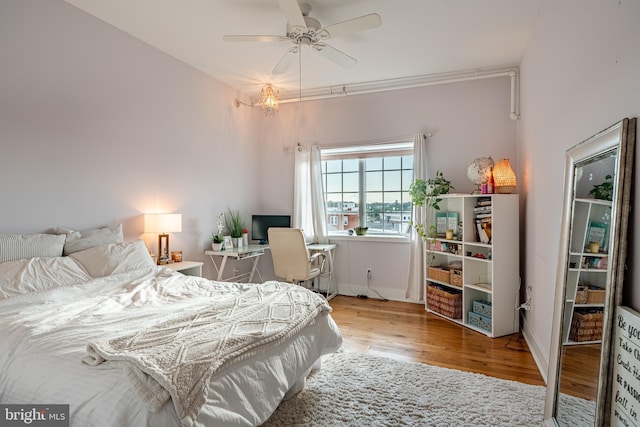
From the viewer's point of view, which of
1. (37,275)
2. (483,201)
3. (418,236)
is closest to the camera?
(37,275)

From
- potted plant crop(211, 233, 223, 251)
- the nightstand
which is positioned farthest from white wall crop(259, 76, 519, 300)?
the nightstand

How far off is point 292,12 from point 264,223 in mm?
2872

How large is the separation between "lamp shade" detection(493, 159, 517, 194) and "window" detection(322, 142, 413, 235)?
1.20 metres

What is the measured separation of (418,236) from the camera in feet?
13.6

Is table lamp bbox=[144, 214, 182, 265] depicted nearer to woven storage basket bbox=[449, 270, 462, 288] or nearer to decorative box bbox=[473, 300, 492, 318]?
woven storage basket bbox=[449, 270, 462, 288]

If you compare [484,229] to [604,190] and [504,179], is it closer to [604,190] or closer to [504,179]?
[504,179]

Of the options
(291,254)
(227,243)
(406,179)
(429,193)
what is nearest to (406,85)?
(406,179)

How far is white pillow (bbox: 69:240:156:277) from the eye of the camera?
242cm

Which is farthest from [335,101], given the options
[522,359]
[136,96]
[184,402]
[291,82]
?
[184,402]

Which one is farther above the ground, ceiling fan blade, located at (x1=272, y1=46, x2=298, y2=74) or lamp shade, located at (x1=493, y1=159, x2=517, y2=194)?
ceiling fan blade, located at (x1=272, y1=46, x2=298, y2=74)

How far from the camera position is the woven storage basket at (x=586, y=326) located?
54.1 inches

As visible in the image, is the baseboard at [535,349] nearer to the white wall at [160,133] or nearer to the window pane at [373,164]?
the white wall at [160,133]

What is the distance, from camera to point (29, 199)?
241 centimetres

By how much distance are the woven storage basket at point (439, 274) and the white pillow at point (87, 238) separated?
3204mm
